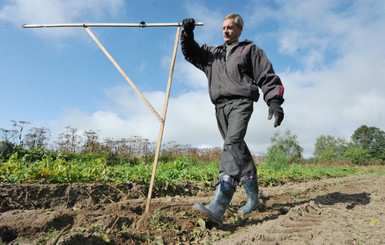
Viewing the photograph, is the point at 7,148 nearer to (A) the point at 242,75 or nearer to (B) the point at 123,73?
(B) the point at 123,73

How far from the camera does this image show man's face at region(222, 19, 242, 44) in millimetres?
3035

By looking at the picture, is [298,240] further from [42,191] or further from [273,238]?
[42,191]

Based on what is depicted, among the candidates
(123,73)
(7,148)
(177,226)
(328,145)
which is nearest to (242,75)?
(123,73)

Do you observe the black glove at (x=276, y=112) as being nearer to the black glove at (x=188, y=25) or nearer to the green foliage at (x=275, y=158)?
the black glove at (x=188, y=25)

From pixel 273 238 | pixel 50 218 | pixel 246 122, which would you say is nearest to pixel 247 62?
pixel 246 122

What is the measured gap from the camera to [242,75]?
2.84m

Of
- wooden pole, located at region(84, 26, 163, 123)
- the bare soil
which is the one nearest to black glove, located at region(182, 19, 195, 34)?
wooden pole, located at region(84, 26, 163, 123)

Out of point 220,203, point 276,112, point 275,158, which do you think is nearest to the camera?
point 220,203

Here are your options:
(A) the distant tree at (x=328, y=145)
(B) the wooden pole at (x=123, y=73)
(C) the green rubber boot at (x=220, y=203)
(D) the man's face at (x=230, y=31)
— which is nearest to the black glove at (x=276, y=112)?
(C) the green rubber boot at (x=220, y=203)

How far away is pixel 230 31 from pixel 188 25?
20.3 inches

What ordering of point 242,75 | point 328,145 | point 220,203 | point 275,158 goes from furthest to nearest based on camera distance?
point 328,145 < point 275,158 < point 242,75 < point 220,203

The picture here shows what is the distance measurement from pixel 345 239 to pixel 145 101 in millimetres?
2269

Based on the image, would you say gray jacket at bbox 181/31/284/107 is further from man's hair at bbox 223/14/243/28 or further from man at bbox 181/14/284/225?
man's hair at bbox 223/14/243/28

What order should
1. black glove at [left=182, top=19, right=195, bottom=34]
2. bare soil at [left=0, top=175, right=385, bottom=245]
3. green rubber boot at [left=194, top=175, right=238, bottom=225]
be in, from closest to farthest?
→ bare soil at [left=0, top=175, right=385, bottom=245]
green rubber boot at [left=194, top=175, right=238, bottom=225]
black glove at [left=182, top=19, right=195, bottom=34]
